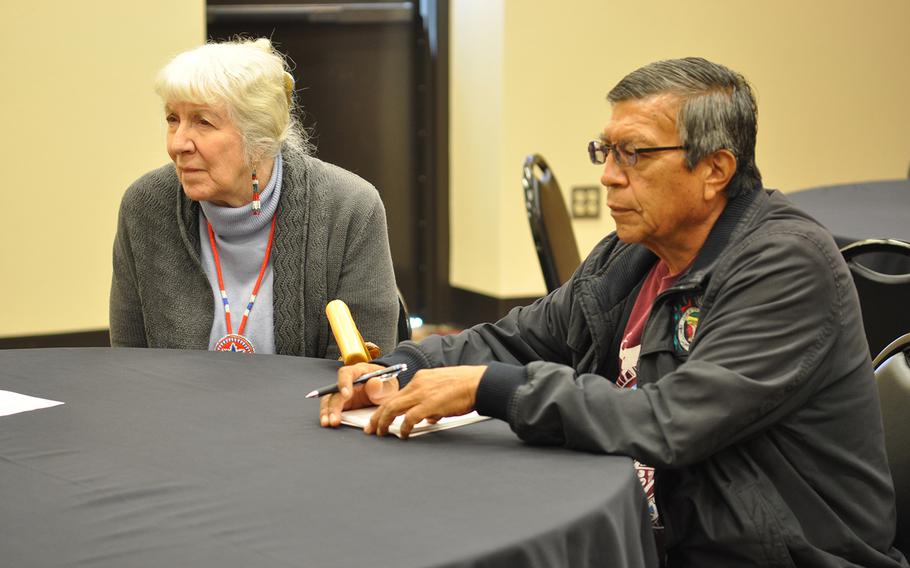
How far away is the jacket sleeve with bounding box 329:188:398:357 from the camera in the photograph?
8.34 ft

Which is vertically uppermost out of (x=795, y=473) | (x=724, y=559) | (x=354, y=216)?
(x=354, y=216)

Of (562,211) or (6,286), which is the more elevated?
(562,211)

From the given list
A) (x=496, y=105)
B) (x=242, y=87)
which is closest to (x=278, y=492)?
(x=242, y=87)

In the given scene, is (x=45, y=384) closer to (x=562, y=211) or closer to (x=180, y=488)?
(x=180, y=488)

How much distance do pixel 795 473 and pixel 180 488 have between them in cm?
81

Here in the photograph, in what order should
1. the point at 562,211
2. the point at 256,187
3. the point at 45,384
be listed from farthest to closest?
the point at 562,211, the point at 256,187, the point at 45,384

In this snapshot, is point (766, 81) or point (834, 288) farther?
point (766, 81)

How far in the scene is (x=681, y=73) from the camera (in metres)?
1.79

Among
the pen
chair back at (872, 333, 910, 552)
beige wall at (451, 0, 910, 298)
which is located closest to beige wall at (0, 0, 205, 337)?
beige wall at (451, 0, 910, 298)

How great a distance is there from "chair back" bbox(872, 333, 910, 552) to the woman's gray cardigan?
3.63 ft

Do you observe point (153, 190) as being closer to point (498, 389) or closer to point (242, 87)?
point (242, 87)

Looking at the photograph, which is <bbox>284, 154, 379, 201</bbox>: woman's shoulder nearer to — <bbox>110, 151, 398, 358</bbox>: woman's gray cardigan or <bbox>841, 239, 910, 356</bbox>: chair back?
<bbox>110, 151, 398, 358</bbox>: woman's gray cardigan

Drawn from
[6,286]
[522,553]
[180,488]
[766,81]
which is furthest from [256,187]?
[766,81]

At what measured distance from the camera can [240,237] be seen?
257 centimetres
